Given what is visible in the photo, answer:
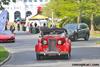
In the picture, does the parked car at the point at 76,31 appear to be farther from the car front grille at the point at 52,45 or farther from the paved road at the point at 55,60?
the car front grille at the point at 52,45

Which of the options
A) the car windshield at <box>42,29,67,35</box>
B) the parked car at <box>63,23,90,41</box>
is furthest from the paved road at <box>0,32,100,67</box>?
the parked car at <box>63,23,90,41</box>

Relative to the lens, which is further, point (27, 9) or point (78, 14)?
point (27, 9)

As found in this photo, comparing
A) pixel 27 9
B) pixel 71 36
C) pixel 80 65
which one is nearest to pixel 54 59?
pixel 80 65

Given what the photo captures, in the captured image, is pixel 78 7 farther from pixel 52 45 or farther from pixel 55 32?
pixel 52 45

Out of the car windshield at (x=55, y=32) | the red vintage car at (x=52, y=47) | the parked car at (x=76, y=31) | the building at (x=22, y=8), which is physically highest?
the car windshield at (x=55, y=32)

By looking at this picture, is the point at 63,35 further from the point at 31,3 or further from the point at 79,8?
the point at 31,3

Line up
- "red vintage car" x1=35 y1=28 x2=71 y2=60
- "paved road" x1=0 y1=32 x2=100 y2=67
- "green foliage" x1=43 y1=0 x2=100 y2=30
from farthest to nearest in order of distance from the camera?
1. "green foliage" x1=43 y1=0 x2=100 y2=30
2. "red vintage car" x1=35 y1=28 x2=71 y2=60
3. "paved road" x1=0 y1=32 x2=100 y2=67

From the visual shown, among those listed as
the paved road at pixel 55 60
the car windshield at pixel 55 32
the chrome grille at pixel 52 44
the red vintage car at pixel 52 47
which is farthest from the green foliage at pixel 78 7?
the chrome grille at pixel 52 44

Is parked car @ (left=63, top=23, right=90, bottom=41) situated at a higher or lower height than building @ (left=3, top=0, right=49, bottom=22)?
higher

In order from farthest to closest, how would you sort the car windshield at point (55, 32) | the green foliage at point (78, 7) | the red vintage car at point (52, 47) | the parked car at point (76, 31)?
the green foliage at point (78, 7)
the parked car at point (76, 31)
the car windshield at point (55, 32)
the red vintage car at point (52, 47)

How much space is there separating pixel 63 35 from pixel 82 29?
72.1 ft

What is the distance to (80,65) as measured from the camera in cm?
2256

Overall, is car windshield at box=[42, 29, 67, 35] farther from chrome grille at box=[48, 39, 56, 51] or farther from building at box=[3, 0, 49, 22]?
building at box=[3, 0, 49, 22]

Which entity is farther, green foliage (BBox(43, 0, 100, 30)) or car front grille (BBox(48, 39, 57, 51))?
green foliage (BBox(43, 0, 100, 30))
